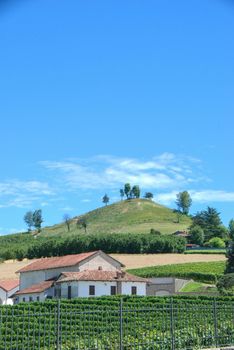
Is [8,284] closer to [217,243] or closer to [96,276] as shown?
[96,276]

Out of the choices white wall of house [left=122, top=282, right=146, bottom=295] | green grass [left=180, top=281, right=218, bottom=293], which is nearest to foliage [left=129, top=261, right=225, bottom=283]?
green grass [left=180, top=281, right=218, bottom=293]

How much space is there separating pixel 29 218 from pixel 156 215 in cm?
4240

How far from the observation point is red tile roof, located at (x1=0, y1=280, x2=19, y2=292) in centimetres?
8438

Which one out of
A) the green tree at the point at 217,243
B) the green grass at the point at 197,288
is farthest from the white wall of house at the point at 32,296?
the green tree at the point at 217,243

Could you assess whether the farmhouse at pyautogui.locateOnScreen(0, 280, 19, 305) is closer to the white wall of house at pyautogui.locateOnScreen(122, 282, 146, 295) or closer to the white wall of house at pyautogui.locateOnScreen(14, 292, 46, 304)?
the white wall of house at pyautogui.locateOnScreen(14, 292, 46, 304)

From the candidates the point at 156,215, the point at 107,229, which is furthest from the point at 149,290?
the point at 156,215

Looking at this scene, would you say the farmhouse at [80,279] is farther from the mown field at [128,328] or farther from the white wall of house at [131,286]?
the mown field at [128,328]

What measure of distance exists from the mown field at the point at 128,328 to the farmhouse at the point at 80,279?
46.0 meters

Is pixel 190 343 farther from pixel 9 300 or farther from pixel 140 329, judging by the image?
pixel 9 300

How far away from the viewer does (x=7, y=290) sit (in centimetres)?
8350

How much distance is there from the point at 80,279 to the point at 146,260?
38704 mm

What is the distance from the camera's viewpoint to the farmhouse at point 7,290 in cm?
8288

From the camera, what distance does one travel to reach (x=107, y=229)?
174m

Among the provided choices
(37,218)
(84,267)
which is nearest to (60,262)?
(84,267)
